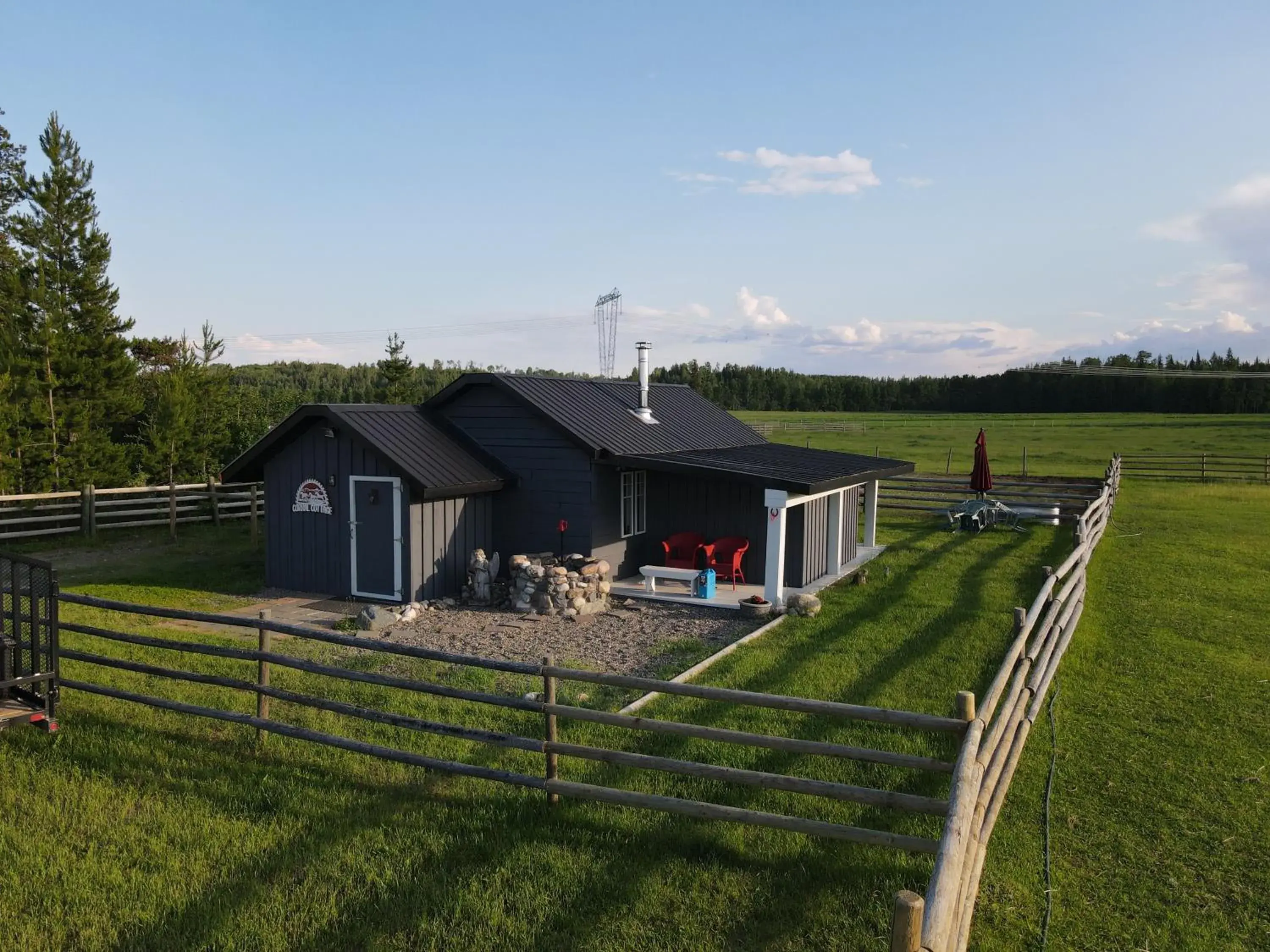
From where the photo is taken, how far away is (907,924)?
3.20 meters

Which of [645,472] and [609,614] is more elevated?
[645,472]

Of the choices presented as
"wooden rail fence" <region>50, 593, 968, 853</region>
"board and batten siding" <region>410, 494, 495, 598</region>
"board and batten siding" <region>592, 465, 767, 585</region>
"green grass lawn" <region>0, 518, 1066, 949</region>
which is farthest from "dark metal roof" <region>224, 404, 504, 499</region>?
"wooden rail fence" <region>50, 593, 968, 853</region>

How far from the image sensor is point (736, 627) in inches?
504

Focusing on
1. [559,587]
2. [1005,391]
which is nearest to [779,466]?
[559,587]

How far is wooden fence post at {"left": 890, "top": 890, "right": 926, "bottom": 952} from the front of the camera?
3.20m

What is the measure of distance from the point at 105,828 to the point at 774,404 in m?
121

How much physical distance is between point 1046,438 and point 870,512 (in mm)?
51863

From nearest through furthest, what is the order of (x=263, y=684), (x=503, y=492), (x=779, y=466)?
(x=263, y=684)
(x=503, y=492)
(x=779, y=466)

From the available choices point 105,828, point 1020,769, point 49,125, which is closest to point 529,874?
point 105,828

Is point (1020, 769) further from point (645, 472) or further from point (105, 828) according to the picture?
point (645, 472)

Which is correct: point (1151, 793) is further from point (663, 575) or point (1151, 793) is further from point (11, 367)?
point (11, 367)

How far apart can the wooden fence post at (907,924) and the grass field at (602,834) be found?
1774 mm

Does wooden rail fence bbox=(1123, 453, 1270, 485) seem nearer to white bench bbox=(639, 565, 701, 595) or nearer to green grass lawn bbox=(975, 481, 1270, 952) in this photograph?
green grass lawn bbox=(975, 481, 1270, 952)

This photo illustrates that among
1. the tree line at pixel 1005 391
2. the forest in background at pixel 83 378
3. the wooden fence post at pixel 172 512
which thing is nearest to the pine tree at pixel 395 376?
the forest in background at pixel 83 378
